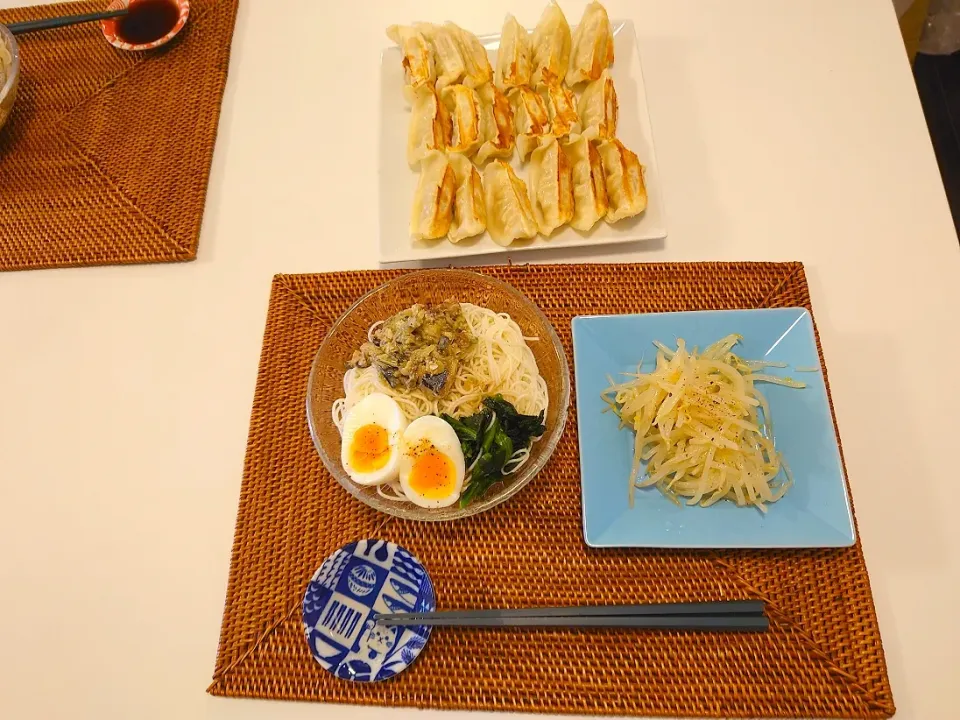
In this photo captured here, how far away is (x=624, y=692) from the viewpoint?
122cm

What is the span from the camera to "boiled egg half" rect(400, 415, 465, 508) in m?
1.30

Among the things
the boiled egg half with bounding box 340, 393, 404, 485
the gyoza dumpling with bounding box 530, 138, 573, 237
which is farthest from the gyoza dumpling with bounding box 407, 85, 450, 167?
the boiled egg half with bounding box 340, 393, 404, 485

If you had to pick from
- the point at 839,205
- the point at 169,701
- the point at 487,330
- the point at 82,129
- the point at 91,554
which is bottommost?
the point at 169,701

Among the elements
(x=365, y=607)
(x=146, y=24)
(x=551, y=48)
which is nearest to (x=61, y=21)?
(x=146, y=24)

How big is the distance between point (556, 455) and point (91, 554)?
1.12m

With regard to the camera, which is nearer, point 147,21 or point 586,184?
point 586,184

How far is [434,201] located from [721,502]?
1.01 meters

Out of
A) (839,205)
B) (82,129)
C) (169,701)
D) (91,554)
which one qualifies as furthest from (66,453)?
(839,205)

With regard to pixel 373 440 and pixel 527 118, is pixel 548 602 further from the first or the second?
pixel 527 118

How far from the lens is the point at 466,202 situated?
1.68 meters

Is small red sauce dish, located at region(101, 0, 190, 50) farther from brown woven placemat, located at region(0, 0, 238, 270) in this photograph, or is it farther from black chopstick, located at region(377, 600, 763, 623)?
black chopstick, located at region(377, 600, 763, 623)

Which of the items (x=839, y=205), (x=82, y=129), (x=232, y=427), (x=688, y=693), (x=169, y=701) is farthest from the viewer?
(x=82, y=129)

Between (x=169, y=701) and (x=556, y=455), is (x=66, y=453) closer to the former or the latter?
(x=169, y=701)

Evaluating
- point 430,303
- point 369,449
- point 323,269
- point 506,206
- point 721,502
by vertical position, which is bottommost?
point 721,502
